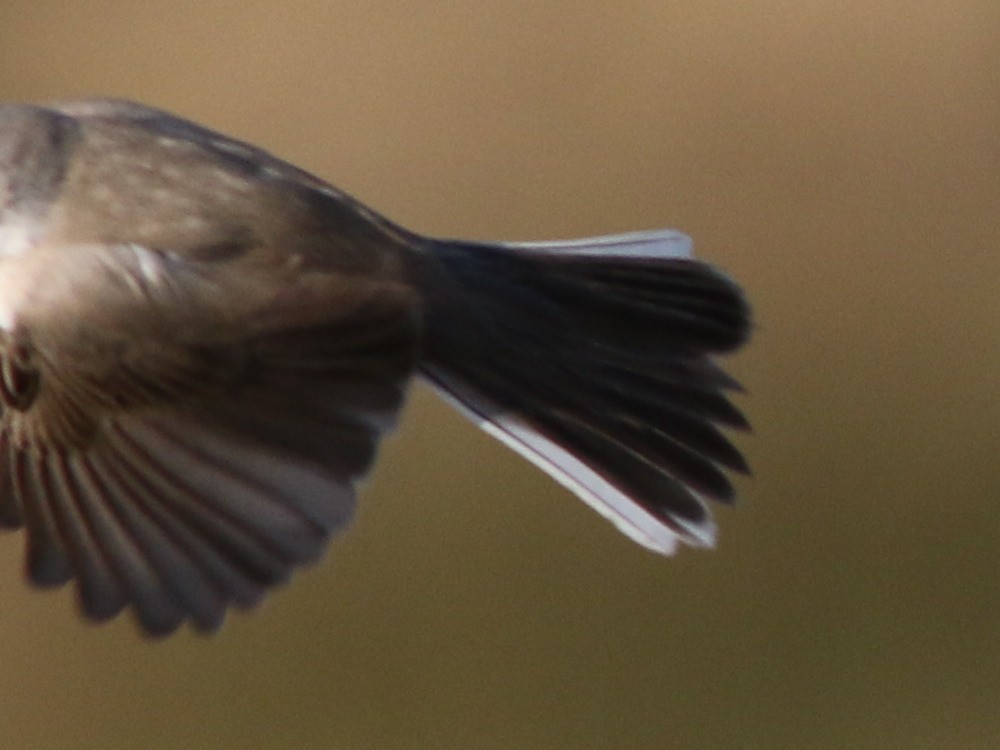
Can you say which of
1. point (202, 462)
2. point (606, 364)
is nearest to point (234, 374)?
point (202, 462)

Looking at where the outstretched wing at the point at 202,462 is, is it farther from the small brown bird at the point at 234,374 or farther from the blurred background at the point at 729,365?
the blurred background at the point at 729,365

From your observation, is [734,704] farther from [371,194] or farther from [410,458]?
[371,194]

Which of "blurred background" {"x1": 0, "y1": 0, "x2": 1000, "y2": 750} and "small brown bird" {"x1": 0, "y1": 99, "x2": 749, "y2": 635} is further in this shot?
"blurred background" {"x1": 0, "y1": 0, "x2": 1000, "y2": 750}

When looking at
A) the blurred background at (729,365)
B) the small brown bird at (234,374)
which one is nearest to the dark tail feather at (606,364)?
the small brown bird at (234,374)

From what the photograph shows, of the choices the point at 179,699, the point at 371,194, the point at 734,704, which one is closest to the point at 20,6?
the point at 371,194

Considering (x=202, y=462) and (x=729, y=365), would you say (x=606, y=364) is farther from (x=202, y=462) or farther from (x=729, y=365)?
(x=729, y=365)

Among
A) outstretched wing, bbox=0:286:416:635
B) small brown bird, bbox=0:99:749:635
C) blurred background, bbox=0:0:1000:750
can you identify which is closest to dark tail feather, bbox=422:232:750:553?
small brown bird, bbox=0:99:749:635

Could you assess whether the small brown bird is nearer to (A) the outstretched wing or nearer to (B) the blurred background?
(A) the outstretched wing
